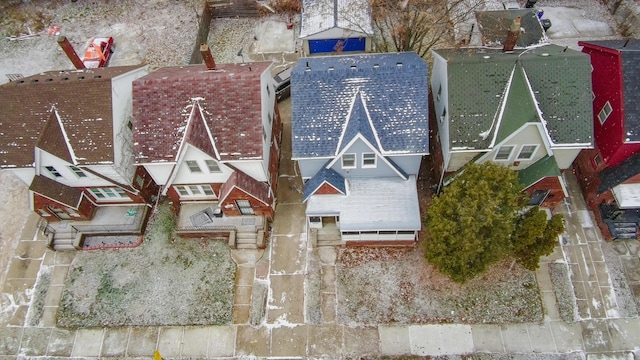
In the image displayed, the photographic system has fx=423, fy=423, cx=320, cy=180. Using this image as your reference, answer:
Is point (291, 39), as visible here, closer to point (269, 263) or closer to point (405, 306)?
point (269, 263)

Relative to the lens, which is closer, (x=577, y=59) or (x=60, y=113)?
(x=577, y=59)

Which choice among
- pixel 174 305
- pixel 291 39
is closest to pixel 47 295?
pixel 174 305

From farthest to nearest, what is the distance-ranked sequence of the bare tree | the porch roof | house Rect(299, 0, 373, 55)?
house Rect(299, 0, 373, 55) < the bare tree < the porch roof

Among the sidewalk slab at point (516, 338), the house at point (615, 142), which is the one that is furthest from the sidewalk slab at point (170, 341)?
the house at point (615, 142)

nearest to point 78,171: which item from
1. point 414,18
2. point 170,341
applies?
point 170,341

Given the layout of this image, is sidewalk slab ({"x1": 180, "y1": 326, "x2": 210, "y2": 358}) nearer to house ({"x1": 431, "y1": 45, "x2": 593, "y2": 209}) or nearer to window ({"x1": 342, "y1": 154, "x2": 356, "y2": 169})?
window ({"x1": 342, "y1": 154, "x2": 356, "y2": 169})

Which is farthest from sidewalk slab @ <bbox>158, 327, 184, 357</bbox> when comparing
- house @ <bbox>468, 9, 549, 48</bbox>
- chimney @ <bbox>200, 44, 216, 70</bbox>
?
house @ <bbox>468, 9, 549, 48</bbox>
